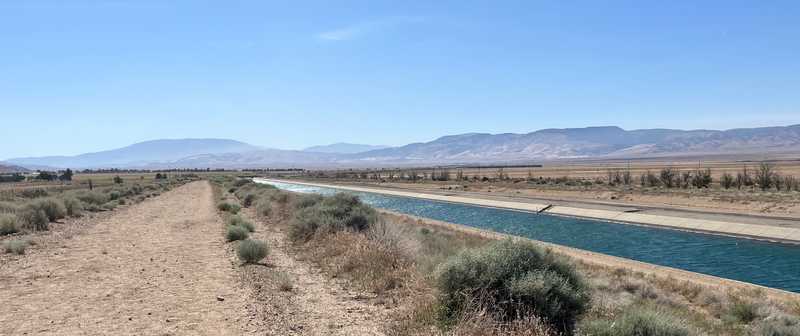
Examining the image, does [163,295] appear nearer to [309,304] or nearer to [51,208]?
[309,304]

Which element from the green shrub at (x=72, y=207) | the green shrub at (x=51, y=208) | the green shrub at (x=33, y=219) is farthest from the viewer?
the green shrub at (x=72, y=207)

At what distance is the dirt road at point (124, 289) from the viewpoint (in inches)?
350

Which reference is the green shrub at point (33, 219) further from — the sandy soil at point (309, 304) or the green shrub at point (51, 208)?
the sandy soil at point (309, 304)

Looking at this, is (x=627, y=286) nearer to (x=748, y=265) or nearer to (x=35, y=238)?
(x=748, y=265)

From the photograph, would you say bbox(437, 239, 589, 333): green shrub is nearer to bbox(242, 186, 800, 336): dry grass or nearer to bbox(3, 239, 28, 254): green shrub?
bbox(242, 186, 800, 336): dry grass

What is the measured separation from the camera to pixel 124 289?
11.8m

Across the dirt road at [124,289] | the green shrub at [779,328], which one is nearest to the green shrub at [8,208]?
the dirt road at [124,289]

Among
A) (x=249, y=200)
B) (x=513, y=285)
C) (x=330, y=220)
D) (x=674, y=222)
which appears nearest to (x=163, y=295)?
(x=513, y=285)

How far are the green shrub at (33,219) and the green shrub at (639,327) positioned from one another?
24763mm

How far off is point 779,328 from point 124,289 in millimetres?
12877

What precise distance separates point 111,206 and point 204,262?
90.5 ft

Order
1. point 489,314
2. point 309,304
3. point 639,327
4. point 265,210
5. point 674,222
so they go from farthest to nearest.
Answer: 1. point 674,222
2. point 265,210
3. point 309,304
4. point 489,314
5. point 639,327

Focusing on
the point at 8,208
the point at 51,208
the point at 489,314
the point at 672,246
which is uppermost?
the point at 8,208

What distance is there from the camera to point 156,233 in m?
23.4
